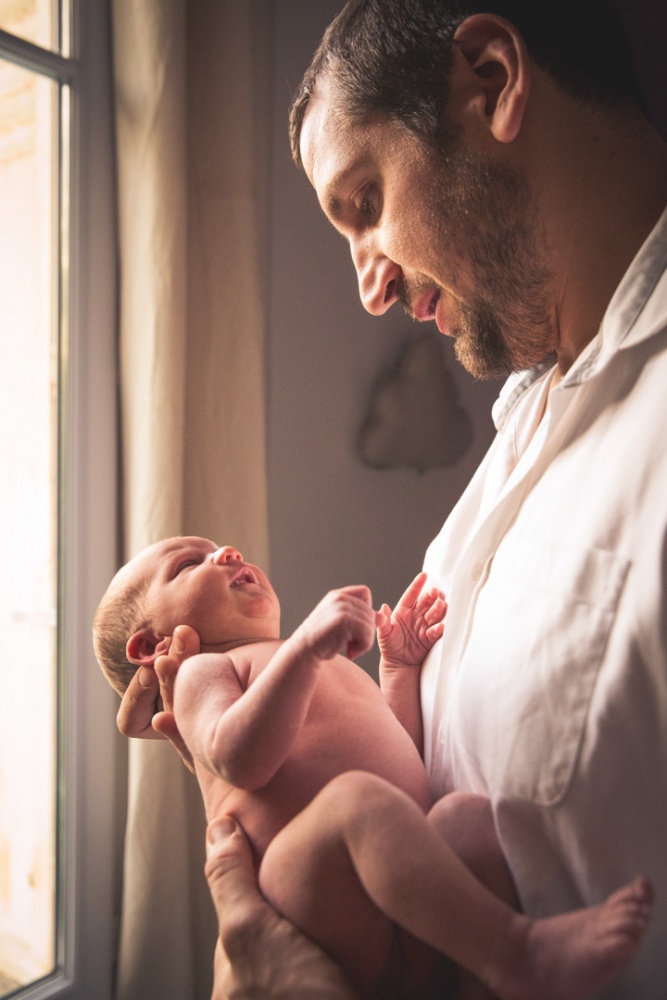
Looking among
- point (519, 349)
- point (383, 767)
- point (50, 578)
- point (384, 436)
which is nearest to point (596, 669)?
point (383, 767)

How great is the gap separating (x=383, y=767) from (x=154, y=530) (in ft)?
2.86

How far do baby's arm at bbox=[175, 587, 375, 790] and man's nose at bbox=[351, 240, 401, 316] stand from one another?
39 cm

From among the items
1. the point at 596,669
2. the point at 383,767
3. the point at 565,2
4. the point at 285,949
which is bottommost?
the point at 285,949

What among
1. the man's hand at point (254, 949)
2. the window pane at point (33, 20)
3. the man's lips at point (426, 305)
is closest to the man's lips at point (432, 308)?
the man's lips at point (426, 305)

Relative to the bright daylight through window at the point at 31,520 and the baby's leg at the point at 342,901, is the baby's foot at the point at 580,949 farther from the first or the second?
the bright daylight through window at the point at 31,520

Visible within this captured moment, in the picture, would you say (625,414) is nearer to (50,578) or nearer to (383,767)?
(383,767)

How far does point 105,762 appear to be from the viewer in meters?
1.62

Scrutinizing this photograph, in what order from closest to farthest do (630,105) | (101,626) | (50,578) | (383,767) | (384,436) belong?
(383,767) < (630,105) < (101,626) < (50,578) < (384,436)

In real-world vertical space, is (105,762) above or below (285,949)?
below

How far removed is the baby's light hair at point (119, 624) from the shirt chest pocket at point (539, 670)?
1.32ft

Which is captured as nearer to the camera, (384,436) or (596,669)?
(596,669)

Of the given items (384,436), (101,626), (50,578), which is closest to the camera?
(101,626)

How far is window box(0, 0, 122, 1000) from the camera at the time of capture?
1.55m

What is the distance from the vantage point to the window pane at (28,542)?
1.55 m
